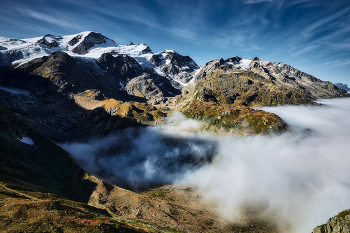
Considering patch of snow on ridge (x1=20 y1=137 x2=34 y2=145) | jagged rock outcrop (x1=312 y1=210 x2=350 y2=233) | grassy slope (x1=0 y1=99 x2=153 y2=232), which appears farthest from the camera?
patch of snow on ridge (x1=20 y1=137 x2=34 y2=145)

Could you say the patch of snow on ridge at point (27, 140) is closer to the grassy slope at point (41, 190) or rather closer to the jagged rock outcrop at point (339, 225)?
the grassy slope at point (41, 190)

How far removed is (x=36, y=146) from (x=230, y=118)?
18917 centimetres

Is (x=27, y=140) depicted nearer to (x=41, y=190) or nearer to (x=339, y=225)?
(x=41, y=190)

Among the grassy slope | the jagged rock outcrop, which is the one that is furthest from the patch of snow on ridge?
the jagged rock outcrop

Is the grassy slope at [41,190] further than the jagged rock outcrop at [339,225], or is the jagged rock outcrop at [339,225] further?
the jagged rock outcrop at [339,225]

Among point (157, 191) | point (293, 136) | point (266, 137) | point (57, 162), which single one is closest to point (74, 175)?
point (57, 162)

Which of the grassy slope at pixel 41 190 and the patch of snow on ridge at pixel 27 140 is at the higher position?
the patch of snow on ridge at pixel 27 140

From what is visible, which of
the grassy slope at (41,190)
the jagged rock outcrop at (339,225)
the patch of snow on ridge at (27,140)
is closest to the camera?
the grassy slope at (41,190)

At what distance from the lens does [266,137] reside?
538ft

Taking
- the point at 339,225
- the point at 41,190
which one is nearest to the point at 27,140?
the point at 41,190

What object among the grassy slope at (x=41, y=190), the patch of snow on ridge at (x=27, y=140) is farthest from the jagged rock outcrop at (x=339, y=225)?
the patch of snow on ridge at (x=27, y=140)

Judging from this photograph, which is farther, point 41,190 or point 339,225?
point 41,190

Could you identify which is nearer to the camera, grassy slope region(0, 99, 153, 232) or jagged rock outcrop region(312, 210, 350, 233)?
grassy slope region(0, 99, 153, 232)

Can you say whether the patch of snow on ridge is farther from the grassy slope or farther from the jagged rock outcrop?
the jagged rock outcrop
